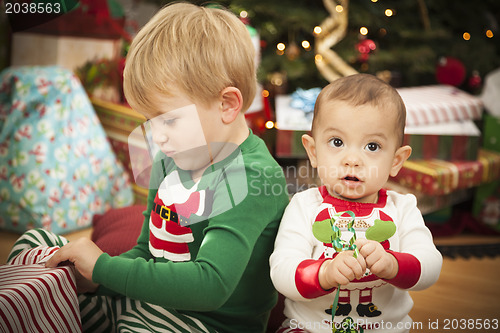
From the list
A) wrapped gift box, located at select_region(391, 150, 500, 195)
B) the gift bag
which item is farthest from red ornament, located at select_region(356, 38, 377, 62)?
the gift bag

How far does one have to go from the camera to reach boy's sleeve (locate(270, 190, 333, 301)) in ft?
2.27

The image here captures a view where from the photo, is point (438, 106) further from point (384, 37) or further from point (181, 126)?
point (181, 126)

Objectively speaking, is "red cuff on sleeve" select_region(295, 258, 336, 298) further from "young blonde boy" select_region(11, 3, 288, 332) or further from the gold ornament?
the gold ornament

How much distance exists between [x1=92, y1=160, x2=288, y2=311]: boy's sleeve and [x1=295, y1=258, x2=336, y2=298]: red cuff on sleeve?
0.08 m

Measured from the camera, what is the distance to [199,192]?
2.53ft

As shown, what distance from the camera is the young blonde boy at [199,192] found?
70 cm

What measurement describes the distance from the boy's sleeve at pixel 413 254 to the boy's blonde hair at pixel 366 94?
11cm

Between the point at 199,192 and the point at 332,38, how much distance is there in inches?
52.8

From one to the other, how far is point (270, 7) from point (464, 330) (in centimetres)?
130

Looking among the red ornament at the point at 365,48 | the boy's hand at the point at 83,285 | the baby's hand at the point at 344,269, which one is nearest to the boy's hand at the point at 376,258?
the baby's hand at the point at 344,269

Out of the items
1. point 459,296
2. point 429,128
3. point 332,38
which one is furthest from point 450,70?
point 459,296

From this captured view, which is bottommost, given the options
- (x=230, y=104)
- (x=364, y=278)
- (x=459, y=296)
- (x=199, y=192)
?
(x=459, y=296)

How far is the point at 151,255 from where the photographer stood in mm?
901

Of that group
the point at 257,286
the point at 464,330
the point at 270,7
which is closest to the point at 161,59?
the point at 257,286
